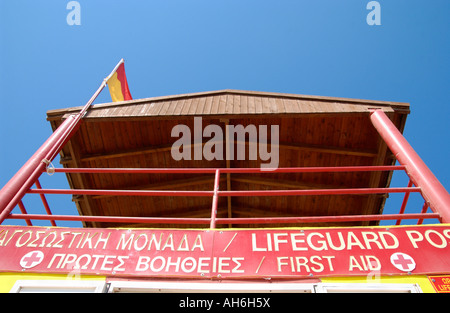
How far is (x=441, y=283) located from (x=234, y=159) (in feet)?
21.0

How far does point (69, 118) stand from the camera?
7.27 metres

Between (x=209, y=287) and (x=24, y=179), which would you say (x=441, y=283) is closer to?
(x=209, y=287)

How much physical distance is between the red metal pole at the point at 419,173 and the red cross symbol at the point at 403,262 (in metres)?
0.93

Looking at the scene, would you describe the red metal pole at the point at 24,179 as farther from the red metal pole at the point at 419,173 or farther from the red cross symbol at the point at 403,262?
the red metal pole at the point at 419,173

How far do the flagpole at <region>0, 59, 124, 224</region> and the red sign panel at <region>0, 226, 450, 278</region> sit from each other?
2.14 feet

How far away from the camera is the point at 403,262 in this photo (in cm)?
362

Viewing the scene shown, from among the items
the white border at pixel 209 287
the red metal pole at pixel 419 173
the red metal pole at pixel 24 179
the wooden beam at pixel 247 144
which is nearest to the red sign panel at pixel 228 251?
the white border at pixel 209 287

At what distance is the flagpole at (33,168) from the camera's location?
471 cm

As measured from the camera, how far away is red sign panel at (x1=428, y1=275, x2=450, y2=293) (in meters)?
3.29

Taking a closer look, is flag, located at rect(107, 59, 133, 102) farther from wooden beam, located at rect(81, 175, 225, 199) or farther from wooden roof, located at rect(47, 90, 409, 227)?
wooden beam, located at rect(81, 175, 225, 199)

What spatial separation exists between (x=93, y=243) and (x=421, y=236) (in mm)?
3782

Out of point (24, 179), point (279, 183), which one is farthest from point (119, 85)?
point (24, 179)
